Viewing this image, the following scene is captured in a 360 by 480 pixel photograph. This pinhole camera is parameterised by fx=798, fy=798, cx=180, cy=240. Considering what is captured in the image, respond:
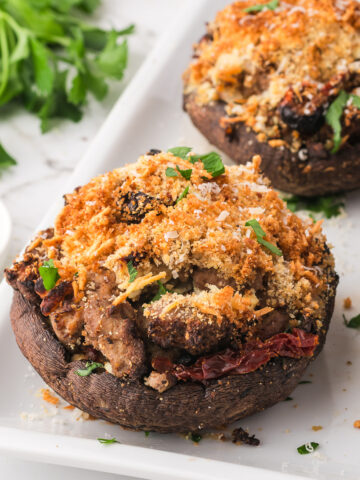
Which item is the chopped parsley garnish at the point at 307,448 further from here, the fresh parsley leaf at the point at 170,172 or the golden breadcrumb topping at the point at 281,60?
the golden breadcrumb topping at the point at 281,60

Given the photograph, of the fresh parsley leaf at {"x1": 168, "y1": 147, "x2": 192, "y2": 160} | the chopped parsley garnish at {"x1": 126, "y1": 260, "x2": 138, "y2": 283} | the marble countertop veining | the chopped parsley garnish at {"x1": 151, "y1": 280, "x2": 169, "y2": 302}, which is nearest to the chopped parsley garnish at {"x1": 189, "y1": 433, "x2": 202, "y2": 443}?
the chopped parsley garnish at {"x1": 151, "y1": 280, "x2": 169, "y2": 302}

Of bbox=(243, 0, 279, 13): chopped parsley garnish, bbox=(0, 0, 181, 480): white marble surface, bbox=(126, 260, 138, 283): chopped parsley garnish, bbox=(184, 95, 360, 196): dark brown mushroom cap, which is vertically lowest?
bbox=(0, 0, 181, 480): white marble surface

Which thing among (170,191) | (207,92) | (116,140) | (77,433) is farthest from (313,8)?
(77,433)

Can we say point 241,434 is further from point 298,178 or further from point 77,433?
point 298,178

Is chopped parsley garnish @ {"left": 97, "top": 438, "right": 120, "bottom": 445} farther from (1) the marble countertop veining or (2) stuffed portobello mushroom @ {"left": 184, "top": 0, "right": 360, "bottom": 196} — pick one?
(2) stuffed portobello mushroom @ {"left": 184, "top": 0, "right": 360, "bottom": 196}

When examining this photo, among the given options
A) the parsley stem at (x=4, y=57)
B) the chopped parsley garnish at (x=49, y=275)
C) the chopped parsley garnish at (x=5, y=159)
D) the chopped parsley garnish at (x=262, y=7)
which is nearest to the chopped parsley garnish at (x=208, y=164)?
the chopped parsley garnish at (x=49, y=275)
